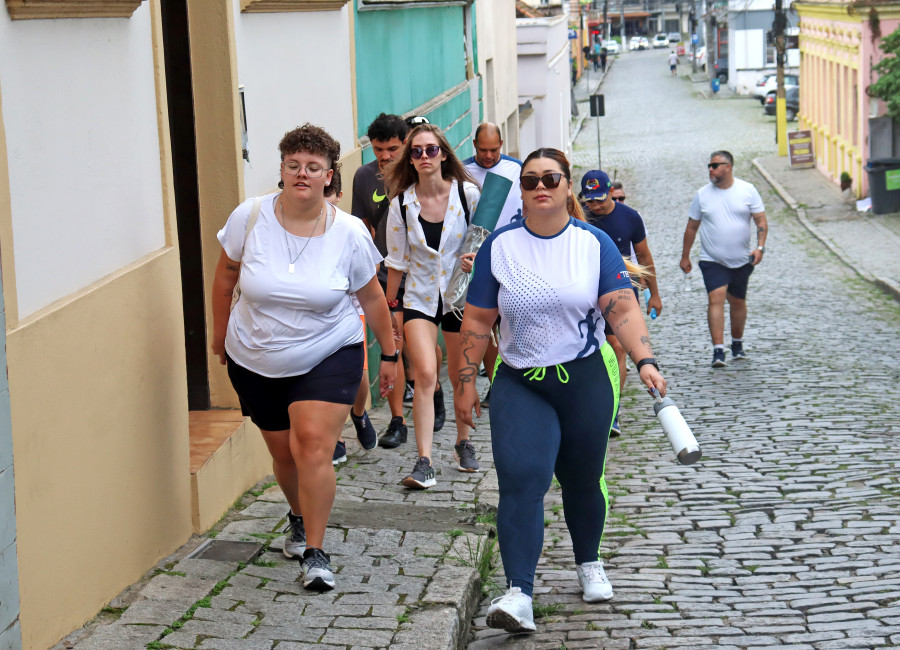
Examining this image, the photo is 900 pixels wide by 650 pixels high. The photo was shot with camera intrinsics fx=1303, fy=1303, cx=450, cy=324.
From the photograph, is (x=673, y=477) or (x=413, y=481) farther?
(x=673, y=477)

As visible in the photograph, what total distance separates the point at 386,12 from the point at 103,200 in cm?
739

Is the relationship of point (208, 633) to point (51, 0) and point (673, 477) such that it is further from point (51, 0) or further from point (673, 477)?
point (673, 477)

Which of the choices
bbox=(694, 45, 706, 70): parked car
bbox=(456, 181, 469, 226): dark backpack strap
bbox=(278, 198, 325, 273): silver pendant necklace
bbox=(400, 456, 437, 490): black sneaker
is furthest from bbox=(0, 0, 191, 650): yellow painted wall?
bbox=(694, 45, 706, 70): parked car

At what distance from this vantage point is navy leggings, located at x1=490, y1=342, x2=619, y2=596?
494cm

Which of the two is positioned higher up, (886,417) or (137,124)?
(137,124)

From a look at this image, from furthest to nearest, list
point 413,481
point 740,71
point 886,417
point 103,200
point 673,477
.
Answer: point 740,71, point 886,417, point 673,477, point 413,481, point 103,200

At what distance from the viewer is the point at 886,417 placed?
9.34 m

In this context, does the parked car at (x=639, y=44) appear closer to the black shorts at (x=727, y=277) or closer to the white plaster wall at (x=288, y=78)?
the black shorts at (x=727, y=277)

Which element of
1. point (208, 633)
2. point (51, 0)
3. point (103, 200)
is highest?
point (51, 0)

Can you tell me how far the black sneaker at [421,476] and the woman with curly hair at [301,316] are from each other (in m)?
1.81

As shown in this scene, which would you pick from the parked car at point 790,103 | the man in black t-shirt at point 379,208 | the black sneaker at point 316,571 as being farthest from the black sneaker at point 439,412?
the parked car at point 790,103

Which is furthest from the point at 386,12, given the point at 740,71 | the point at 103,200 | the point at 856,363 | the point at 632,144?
the point at 740,71

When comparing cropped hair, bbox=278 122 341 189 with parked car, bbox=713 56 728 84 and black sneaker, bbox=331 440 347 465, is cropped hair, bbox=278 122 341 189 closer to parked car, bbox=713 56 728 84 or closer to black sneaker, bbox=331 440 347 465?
black sneaker, bbox=331 440 347 465

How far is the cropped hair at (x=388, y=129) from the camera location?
25.3 feet
